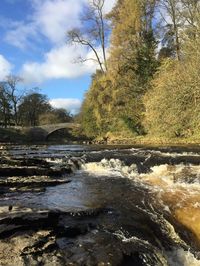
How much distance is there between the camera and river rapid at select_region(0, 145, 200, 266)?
6.98 metres

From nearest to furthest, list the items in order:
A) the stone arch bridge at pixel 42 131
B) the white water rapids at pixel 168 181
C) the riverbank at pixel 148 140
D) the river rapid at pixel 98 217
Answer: the river rapid at pixel 98 217
the white water rapids at pixel 168 181
the riverbank at pixel 148 140
the stone arch bridge at pixel 42 131

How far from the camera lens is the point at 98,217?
9.09 m

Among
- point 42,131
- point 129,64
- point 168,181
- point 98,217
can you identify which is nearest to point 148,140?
point 129,64

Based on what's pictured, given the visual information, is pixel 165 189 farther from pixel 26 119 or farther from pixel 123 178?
pixel 26 119

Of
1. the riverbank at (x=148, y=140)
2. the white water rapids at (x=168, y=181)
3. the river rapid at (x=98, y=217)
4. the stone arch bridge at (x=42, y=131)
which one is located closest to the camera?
the river rapid at (x=98, y=217)

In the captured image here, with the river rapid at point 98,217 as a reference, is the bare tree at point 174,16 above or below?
above

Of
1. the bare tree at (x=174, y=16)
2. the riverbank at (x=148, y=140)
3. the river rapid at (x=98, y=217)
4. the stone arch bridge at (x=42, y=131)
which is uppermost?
the bare tree at (x=174, y=16)

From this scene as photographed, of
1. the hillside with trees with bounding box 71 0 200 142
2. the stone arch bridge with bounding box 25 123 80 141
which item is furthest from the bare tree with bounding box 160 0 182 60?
the stone arch bridge with bounding box 25 123 80 141

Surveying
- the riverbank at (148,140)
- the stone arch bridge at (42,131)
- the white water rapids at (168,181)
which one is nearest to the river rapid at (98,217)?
the white water rapids at (168,181)

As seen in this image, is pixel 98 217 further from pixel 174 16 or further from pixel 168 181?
pixel 174 16

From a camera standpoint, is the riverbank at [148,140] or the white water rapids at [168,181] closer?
the white water rapids at [168,181]

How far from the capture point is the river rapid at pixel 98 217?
275 inches

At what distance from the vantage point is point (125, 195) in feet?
38.6

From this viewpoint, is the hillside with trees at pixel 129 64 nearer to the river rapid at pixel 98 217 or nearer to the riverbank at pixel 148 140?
the riverbank at pixel 148 140
